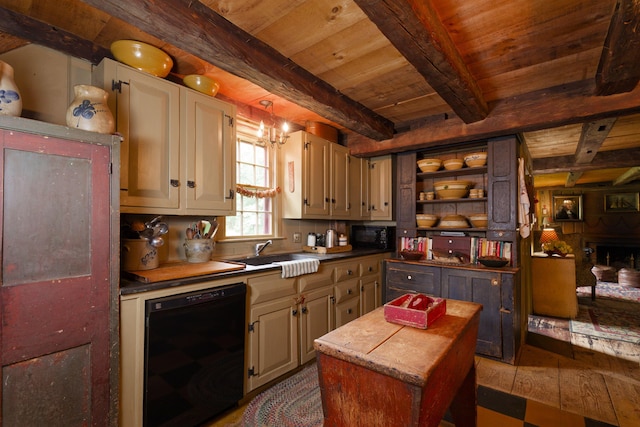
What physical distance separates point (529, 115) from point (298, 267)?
2.40 m

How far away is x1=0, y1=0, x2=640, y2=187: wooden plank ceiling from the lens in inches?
61.7

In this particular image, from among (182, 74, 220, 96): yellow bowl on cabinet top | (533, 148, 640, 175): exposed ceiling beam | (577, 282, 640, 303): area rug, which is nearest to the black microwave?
(182, 74, 220, 96): yellow bowl on cabinet top

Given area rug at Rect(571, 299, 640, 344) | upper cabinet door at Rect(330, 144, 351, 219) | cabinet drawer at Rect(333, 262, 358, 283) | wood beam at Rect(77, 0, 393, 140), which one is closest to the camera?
wood beam at Rect(77, 0, 393, 140)

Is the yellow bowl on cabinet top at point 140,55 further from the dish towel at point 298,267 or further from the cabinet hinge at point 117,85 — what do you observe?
the dish towel at point 298,267

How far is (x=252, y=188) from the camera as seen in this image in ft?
10.1

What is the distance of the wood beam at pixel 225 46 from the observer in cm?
141

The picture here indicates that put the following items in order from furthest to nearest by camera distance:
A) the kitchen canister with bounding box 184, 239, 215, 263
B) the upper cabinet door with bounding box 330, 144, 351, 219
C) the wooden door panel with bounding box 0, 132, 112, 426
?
the upper cabinet door with bounding box 330, 144, 351, 219
the kitchen canister with bounding box 184, 239, 215, 263
the wooden door panel with bounding box 0, 132, 112, 426

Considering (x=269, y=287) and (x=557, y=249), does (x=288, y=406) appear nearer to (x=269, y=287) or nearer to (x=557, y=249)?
(x=269, y=287)

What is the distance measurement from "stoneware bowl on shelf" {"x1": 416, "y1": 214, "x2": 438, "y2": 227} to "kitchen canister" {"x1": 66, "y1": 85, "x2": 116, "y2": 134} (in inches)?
120

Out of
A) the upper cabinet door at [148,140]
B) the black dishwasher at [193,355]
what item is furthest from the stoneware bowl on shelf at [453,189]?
the upper cabinet door at [148,140]

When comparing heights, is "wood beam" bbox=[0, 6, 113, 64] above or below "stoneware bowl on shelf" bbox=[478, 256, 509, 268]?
above

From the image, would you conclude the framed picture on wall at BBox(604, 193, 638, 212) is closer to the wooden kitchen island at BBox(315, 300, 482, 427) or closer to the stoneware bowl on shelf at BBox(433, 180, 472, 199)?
the stoneware bowl on shelf at BBox(433, 180, 472, 199)

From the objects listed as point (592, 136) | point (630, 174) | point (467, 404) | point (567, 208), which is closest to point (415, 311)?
point (467, 404)

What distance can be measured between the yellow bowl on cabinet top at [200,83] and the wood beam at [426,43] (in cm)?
138
